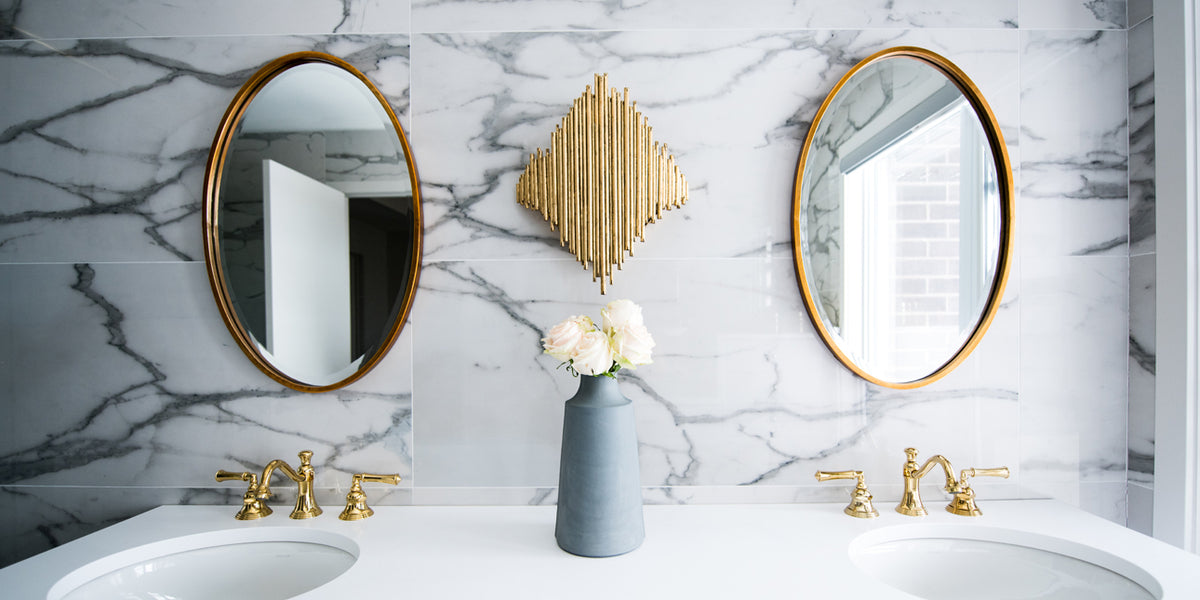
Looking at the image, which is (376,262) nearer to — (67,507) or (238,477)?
(238,477)

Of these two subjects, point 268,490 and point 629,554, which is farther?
point 268,490

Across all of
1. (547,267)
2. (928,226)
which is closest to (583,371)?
(547,267)

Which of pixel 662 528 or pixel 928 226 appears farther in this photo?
pixel 928 226

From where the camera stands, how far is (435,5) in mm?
1146

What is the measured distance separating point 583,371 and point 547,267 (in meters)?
0.31

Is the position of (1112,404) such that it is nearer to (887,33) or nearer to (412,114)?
(887,33)

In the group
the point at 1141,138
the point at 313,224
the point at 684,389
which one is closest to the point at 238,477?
the point at 313,224

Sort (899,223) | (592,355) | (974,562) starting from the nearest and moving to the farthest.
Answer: (592,355) → (974,562) → (899,223)

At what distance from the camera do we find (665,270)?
1145 mm

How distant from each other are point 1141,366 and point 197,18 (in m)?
2.04

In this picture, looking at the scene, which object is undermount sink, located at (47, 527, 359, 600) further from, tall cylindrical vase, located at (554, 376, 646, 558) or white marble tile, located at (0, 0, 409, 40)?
white marble tile, located at (0, 0, 409, 40)

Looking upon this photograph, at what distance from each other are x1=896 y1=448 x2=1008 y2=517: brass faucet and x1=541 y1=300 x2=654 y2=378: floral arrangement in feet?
1.92

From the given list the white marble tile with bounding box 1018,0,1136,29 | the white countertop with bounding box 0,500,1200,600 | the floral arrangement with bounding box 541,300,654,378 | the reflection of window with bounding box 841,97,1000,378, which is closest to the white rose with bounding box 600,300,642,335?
the floral arrangement with bounding box 541,300,654,378

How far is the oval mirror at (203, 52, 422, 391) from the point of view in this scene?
1138mm
